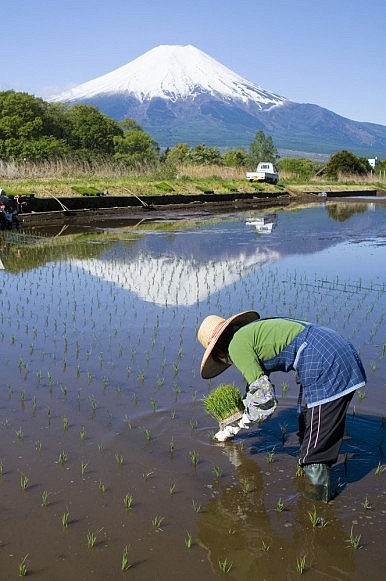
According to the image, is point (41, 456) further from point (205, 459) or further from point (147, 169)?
point (147, 169)

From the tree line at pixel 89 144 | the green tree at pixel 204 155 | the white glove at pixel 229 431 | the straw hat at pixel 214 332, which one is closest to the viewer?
the straw hat at pixel 214 332

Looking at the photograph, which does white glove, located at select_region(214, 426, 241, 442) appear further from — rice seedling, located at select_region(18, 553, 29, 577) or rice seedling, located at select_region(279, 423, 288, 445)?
rice seedling, located at select_region(18, 553, 29, 577)

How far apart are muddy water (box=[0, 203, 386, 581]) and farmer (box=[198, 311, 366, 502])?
0.28m

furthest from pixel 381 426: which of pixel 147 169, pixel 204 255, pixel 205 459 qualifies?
pixel 147 169

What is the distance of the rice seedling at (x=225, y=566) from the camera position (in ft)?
9.51

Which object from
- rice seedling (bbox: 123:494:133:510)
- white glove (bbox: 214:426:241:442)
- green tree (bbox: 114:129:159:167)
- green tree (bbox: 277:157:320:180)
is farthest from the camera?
green tree (bbox: 114:129:159:167)

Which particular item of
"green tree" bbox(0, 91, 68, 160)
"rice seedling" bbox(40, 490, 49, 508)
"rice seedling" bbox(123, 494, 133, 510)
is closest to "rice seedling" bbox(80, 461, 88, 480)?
"rice seedling" bbox(40, 490, 49, 508)

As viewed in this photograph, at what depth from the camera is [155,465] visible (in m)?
3.84

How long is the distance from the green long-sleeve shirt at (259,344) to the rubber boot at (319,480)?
0.53 meters

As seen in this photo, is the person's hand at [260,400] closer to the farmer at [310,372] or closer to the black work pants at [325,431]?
the farmer at [310,372]

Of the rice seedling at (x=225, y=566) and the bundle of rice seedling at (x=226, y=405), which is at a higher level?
the bundle of rice seedling at (x=226, y=405)

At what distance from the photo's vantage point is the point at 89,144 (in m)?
51.0

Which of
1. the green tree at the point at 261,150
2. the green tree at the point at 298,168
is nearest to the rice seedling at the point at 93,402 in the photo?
the green tree at the point at 298,168

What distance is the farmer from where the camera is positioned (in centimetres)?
339
